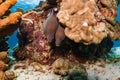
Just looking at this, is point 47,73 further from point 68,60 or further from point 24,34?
point 24,34

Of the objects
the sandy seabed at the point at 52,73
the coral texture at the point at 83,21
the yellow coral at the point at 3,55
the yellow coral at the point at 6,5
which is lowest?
the sandy seabed at the point at 52,73

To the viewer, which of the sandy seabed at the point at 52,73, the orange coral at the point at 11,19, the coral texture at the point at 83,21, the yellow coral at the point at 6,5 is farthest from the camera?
the sandy seabed at the point at 52,73

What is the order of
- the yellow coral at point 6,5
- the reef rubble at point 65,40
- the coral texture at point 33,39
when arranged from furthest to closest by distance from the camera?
the coral texture at point 33,39 → the yellow coral at point 6,5 → the reef rubble at point 65,40

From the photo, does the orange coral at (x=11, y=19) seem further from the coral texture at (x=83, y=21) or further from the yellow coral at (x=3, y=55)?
the coral texture at (x=83, y=21)

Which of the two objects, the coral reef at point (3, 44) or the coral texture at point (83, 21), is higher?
the coral texture at point (83, 21)

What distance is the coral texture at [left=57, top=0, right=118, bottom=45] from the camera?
408cm

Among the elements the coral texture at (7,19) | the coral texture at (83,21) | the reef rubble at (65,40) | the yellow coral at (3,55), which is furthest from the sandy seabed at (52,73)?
the coral texture at (83,21)

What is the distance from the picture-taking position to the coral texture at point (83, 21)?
4078 mm

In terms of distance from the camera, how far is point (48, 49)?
540 centimetres

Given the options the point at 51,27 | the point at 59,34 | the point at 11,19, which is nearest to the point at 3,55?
the point at 11,19

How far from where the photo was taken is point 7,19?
15.7 ft

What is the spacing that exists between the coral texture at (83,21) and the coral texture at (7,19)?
992mm

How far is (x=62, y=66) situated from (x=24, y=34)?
1297 mm

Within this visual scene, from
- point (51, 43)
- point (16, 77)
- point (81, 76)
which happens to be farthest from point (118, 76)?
point (16, 77)
